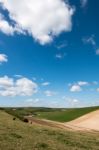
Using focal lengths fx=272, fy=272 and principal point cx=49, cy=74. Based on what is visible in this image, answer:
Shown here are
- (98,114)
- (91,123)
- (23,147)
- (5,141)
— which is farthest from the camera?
(98,114)

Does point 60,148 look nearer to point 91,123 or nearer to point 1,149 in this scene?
point 1,149

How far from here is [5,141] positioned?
→ 2322cm

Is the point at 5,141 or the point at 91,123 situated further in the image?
the point at 91,123

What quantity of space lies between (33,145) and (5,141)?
2415 millimetres

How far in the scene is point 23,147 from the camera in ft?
71.3

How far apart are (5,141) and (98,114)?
80.6 m

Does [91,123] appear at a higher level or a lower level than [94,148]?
higher

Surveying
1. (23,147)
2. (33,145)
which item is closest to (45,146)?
(33,145)

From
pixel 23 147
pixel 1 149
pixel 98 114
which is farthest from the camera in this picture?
pixel 98 114

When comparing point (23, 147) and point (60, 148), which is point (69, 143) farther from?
point (23, 147)

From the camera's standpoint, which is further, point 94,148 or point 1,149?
point 94,148

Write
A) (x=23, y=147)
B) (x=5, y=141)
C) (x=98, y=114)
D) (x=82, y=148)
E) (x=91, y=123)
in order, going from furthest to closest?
(x=98, y=114)
(x=91, y=123)
(x=82, y=148)
(x=5, y=141)
(x=23, y=147)

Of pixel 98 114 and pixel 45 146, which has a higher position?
pixel 98 114

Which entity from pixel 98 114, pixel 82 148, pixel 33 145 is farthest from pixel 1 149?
pixel 98 114
